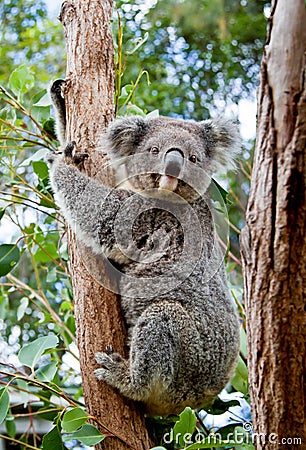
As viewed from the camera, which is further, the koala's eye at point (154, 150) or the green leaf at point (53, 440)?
the koala's eye at point (154, 150)

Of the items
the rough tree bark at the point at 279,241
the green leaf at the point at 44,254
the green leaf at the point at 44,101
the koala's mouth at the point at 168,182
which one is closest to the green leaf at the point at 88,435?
the rough tree bark at the point at 279,241

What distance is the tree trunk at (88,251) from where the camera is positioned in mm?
1953

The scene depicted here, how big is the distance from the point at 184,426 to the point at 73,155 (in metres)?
1.11

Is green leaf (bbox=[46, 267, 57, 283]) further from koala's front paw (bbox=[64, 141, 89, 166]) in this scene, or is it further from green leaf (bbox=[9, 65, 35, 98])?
green leaf (bbox=[9, 65, 35, 98])

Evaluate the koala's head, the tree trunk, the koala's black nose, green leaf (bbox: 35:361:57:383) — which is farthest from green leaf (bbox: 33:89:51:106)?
green leaf (bbox: 35:361:57:383)

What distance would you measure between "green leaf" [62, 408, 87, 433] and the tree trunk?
0.10m

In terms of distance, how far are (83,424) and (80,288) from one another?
0.47 metres

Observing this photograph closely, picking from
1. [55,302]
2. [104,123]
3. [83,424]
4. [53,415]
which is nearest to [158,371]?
[83,424]

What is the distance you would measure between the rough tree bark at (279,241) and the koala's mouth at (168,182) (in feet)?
3.25

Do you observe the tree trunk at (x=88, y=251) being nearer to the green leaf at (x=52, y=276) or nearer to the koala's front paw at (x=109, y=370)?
the koala's front paw at (x=109, y=370)

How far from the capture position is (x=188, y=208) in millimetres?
2486

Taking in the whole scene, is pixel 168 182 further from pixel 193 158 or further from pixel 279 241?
pixel 279 241

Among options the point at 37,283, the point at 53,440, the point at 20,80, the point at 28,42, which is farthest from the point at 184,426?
the point at 28,42

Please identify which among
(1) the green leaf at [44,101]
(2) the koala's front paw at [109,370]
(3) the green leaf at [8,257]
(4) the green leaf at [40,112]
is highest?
(1) the green leaf at [44,101]
